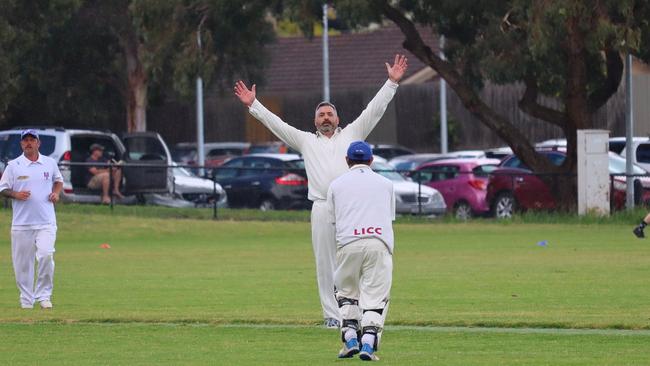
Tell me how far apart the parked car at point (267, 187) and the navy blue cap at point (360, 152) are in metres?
25.1

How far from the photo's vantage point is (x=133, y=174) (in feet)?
123

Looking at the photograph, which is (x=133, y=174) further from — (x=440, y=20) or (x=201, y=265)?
(x=201, y=265)

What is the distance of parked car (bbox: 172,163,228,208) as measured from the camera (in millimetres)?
38531

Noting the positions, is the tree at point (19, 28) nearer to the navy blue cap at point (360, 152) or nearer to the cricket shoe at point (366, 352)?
the navy blue cap at point (360, 152)

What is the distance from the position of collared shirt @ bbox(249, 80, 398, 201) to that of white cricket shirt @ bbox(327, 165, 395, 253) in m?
1.70

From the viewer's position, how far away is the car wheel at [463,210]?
38.0 meters

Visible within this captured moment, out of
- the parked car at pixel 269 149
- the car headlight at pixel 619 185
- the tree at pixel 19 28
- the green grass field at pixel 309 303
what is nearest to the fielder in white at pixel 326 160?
the green grass field at pixel 309 303

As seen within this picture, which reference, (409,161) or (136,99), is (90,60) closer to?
(136,99)

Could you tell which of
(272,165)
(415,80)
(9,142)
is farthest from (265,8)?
(415,80)

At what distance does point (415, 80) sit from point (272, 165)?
2517 cm

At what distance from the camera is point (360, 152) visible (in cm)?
1261

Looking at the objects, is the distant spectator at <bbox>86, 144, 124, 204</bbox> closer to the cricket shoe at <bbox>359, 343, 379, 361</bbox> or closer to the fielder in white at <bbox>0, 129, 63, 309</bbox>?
the fielder in white at <bbox>0, 129, 63, 309</bbox>

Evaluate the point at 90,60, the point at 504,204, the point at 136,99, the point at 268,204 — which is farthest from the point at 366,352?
the point at 90,60

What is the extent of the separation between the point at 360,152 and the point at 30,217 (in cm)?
647
